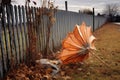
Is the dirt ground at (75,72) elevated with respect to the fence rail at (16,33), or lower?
lower

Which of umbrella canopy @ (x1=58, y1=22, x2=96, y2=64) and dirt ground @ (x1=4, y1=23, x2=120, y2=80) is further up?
umbrella canopy @ (x1=58, y1=22, x2=96, y2=64)

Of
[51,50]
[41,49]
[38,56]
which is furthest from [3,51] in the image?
[51,50]

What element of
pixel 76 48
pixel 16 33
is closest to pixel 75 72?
pixel 76 48

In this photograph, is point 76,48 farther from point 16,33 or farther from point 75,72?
point 16,33

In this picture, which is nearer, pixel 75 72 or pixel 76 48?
pixel 75 72

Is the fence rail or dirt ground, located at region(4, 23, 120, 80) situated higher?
the fence rail

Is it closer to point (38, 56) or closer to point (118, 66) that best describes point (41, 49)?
point (38, 56)

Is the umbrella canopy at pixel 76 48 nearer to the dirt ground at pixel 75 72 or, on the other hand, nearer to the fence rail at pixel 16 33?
the dirt ground at pixel 75 72

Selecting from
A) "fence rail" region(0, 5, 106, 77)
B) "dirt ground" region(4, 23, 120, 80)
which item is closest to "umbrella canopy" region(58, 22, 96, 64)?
"dirt ground" region(4, 23, 120, 80)

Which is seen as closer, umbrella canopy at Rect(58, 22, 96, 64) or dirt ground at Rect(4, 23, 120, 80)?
dirt ground at Rect(4, 23, 120, 80)

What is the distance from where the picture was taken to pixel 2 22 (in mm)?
Answer: 5090

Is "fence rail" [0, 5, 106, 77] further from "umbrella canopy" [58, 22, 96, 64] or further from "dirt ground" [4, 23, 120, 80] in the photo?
"umbrella canopy" [58, 22, 96, 64]

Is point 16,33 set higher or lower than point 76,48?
higher

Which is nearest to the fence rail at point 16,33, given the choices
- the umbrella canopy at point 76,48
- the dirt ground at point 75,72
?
the dirt ground at point 75,72
